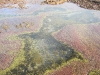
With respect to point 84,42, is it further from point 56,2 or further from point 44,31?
point 56,2

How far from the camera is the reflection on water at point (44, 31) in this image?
17.5m

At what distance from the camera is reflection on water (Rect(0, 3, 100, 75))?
17.5 m

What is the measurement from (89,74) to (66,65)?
8.22ft

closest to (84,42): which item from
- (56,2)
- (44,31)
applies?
(44,31)

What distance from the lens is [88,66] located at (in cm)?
1720

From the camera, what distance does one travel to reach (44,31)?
951 inches

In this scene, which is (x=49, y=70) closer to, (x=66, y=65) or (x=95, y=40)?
(x=66, y=65)

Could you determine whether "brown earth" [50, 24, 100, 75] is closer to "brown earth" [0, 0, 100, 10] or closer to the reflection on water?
the reflection on water

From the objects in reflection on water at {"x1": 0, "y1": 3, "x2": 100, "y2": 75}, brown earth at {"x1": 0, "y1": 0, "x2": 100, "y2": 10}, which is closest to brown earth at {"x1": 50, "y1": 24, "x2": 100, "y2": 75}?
reflection on water at {"x1": 0, "y1": 3, "x2": 100, "y2": 75}

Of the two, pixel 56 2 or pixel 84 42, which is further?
pixel 56 2

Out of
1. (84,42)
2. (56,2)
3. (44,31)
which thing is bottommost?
(84,42)

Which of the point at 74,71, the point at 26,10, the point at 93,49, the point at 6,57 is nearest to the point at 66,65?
the point at 74,71

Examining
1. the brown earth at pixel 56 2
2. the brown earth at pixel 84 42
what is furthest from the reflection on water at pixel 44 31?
the brown earth at pixel 56 2

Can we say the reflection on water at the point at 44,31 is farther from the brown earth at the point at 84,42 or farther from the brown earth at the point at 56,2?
the brown earth at the point at 56,2
